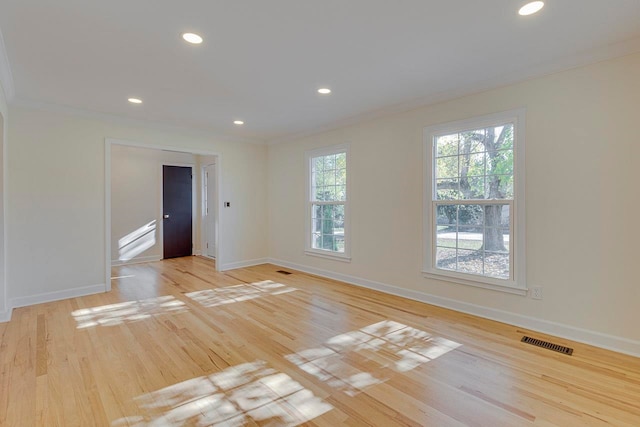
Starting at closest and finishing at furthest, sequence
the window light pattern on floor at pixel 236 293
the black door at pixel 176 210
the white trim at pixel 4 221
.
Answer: the white trim at pixel 4 221 → the window light pattern on floor at pixel 236 293 → the black door at pixel 176 210

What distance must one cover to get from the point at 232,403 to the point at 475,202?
299 cm

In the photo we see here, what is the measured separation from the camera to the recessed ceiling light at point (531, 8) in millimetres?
2002

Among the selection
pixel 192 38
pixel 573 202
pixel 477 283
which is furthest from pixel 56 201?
pixel 573 202

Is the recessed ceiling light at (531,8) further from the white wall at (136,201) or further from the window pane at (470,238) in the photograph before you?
the white wall at (136,201)

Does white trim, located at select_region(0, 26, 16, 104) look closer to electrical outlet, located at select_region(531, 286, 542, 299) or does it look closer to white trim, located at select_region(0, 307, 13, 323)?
white trim, located at select_region(0, 307, 13, 323)

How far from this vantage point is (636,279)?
8.19 feet

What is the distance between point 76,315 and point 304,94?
11.8 feet

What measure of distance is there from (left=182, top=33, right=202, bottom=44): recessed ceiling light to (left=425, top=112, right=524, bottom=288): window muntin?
8.75 ft

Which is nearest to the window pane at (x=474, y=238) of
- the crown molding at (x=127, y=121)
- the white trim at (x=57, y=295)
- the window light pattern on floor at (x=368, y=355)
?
the window light pattern on floor at (x=368, y=355)

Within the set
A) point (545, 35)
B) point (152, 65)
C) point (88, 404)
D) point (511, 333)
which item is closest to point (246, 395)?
point (88, 404)

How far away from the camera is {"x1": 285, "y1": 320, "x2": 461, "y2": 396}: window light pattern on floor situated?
2213mm

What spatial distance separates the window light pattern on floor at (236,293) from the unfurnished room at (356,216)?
5 cm

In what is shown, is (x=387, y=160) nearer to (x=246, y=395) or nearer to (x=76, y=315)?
(x=246, y=395)

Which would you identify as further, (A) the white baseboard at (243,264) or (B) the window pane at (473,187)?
(A) the white baseboard at (243,264)
